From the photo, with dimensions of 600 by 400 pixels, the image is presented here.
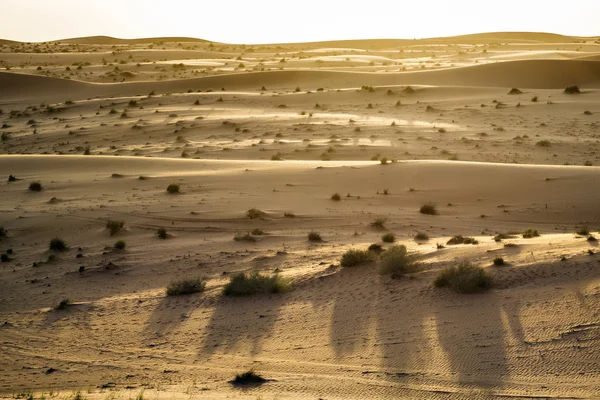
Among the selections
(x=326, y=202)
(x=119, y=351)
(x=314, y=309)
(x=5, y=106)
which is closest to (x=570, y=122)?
(x=326, y=202)

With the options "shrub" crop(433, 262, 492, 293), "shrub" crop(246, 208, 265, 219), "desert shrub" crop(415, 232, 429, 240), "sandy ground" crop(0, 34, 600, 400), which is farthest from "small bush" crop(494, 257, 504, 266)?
"shrub" crop(246, 208, 265, 219)

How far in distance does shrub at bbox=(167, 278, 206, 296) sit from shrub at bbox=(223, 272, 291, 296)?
19.0 inches

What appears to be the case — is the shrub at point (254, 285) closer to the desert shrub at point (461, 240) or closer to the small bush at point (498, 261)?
the small bush at point (498, 261)

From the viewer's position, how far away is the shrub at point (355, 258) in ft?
39.3

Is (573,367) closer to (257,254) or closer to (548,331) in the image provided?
(548,331)

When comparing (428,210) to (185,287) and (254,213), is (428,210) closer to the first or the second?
(254,213)

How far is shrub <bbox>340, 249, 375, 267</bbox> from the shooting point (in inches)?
472

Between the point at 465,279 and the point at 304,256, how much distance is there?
3.78m

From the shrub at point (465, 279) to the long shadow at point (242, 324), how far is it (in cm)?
230

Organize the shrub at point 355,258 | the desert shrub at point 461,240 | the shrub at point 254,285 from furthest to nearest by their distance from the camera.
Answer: the desert shrub at point 461,240, the shrub at point 355,258, the shrub at point 254,285

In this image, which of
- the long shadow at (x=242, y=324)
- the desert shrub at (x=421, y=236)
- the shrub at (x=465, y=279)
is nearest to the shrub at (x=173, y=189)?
the desert shrub at (x=421, y=236)

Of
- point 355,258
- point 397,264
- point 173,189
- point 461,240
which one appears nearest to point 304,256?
point 355,258

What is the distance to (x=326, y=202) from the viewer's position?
60.6 ft

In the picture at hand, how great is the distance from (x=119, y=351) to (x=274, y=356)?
2.04m
